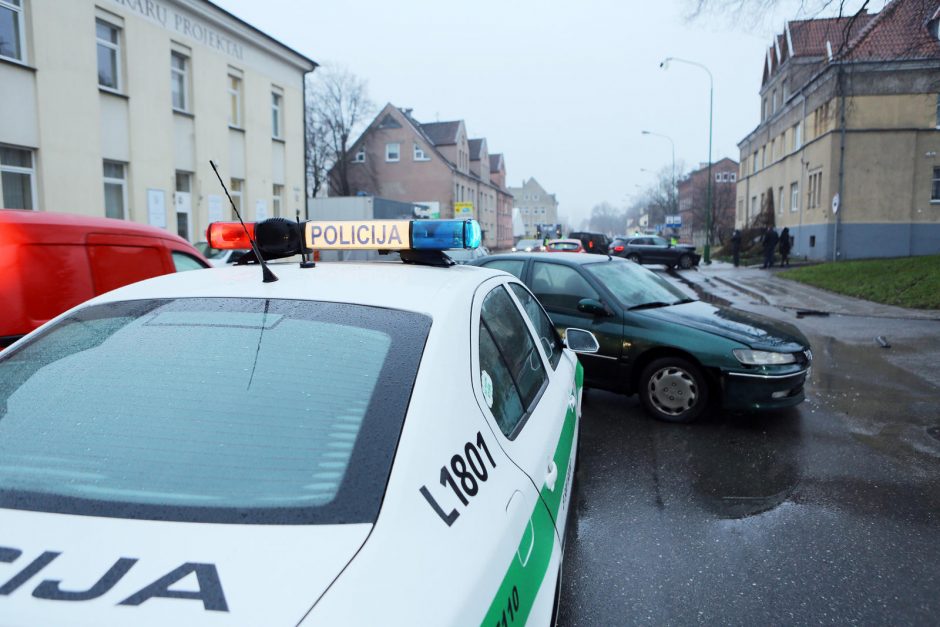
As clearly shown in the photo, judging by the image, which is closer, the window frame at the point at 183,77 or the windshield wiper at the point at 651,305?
the windshield wiper at the point at 651,305

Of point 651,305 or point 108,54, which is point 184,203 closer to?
point 108,54

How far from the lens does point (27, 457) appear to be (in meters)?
1.61

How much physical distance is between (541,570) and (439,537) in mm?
598

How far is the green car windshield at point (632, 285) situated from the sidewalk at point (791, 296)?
27.6 ft

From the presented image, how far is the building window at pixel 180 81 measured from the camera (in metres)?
18.8

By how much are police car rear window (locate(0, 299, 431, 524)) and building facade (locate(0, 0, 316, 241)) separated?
48.1ft

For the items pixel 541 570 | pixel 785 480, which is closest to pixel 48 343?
pixel 541 570

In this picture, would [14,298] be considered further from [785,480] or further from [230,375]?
[785,480]

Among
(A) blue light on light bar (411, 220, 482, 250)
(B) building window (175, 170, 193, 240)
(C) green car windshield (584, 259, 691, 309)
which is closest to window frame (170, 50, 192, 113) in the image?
(B) building window (175, 170, 193, 240)

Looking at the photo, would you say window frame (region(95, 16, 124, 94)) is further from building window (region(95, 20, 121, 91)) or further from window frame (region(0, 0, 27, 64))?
window frame (region(0, 0, 27, 64))

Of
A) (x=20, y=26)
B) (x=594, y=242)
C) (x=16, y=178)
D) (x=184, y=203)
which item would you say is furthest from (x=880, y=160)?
(x=16, y=178)

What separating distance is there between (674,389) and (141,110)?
53.3 ft

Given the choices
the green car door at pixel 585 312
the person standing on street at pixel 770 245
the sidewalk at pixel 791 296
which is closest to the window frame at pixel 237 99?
the sidewalk at pixel 791 296

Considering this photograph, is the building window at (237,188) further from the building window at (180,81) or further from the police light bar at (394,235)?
the police light bar at (394,235)
